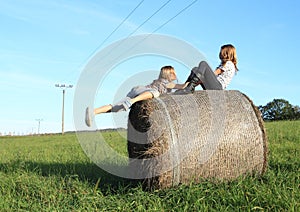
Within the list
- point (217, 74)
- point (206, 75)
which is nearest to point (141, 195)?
point (206, 75)

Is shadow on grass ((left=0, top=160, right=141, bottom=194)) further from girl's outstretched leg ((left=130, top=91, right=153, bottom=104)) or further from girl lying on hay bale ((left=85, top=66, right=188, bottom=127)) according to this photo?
girl's outstretched leg ((left=130, top=91, right=153, bottom=104))

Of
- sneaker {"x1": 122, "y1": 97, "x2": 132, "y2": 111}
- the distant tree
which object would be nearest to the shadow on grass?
sneaker {"x1": 122, "y1": 97, "x2": 132, "y2": 111}

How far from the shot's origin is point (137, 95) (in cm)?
617

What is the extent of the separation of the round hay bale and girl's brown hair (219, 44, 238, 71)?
173 centimetres

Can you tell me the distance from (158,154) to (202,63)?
7.20ft

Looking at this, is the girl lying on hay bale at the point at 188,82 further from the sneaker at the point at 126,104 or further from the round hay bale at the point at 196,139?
the round hay bale at the point at 196,139

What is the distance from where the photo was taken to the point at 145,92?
600 centimetres

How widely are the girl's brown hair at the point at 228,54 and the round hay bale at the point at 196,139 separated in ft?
5.69

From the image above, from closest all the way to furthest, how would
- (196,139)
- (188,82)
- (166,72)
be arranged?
(196,139) < (188,82) < (166,72)

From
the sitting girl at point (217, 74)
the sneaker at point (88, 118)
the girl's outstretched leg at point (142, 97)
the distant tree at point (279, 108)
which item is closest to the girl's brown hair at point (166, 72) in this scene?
the sitting girl at point (217, 74)

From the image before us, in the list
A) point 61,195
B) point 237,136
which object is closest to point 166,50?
point 237,136

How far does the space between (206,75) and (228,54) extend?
39.9 inches

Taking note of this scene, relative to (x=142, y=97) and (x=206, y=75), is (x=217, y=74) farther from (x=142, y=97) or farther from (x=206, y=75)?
(x=142, y=97)

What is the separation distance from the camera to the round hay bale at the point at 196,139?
5.30m
